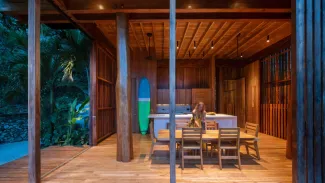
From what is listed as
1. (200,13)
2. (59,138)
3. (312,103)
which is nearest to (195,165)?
(312,103)

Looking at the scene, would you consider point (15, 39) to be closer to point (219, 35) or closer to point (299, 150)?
point (219, 35)

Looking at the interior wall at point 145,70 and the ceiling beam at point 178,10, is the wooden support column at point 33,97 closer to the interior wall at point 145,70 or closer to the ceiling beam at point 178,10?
the ceiling beam at point 178,10

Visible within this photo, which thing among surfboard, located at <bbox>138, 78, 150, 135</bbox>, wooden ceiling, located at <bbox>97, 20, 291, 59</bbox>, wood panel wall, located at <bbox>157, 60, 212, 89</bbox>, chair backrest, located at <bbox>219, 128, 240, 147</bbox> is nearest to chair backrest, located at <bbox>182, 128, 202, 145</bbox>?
chair backrest, located at <bbox>219, 128, 240, 147</bbox>

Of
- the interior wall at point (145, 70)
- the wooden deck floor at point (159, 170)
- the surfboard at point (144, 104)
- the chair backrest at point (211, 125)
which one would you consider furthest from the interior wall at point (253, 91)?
the surfboard at point (144, 104)

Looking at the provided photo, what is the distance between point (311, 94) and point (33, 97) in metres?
4.10

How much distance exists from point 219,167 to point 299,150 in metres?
1.84

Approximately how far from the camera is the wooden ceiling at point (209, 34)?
230 inches

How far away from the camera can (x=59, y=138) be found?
705cm

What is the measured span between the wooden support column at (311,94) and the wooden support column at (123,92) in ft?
10.9

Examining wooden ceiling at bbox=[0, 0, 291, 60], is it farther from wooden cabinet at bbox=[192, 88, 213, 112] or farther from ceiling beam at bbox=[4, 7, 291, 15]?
wooden cabinet at bbox=[192, 88, 213, 112]

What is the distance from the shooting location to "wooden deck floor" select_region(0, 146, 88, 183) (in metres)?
3.87

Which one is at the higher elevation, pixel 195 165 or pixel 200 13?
pixel 200 13

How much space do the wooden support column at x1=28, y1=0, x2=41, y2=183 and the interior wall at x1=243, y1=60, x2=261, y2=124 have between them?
8.14 m

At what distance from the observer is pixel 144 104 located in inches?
349
